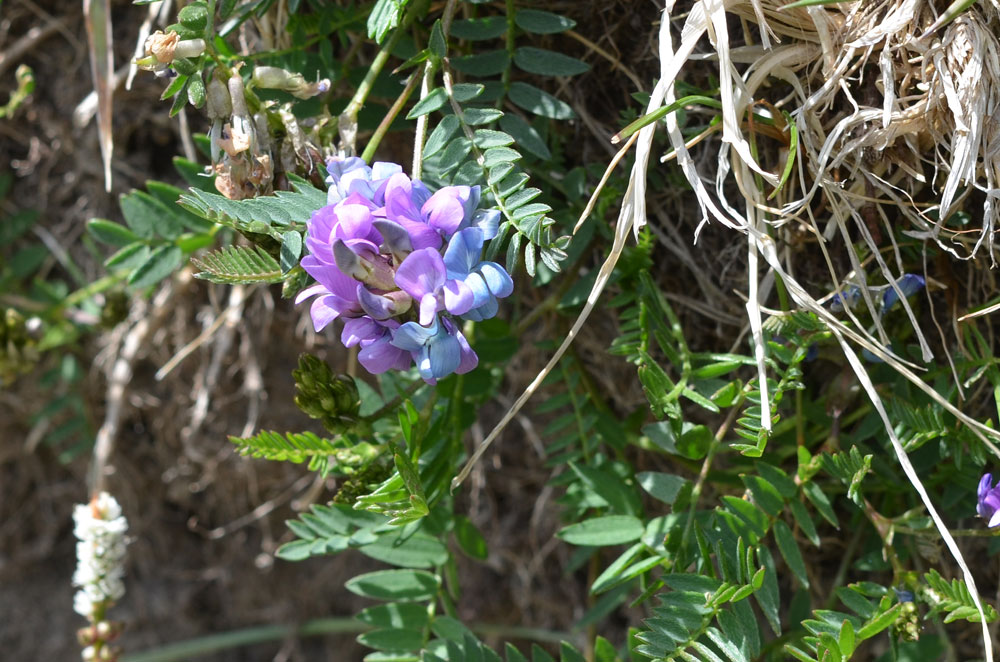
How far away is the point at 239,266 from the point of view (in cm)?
84

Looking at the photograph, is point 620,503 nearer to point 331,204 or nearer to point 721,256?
point 721,256

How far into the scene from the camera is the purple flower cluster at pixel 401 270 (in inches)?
30.4

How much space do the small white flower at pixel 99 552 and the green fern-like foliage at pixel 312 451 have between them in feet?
1.31

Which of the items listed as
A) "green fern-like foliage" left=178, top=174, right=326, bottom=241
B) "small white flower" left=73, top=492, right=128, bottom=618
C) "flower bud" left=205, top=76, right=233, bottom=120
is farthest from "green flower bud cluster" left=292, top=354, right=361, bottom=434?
"small white flower" left=73, top=492, right=128, bottom=618

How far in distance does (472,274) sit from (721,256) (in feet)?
1.50

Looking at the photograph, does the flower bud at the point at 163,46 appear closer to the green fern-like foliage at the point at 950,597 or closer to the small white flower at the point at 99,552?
the small white flower at the point at 99,552

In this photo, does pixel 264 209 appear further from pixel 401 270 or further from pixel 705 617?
pixel 705 617

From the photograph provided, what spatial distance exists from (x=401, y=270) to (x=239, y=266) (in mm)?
179

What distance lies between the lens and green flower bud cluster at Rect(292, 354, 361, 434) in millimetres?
937

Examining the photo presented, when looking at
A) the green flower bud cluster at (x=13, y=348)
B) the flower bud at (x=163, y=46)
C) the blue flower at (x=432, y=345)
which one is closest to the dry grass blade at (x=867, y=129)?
the blue flower at (x=432, y=345)

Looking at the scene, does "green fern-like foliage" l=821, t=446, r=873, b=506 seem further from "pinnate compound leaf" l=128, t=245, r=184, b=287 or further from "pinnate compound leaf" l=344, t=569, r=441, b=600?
"pinnate compound leaf" l=128, t=245, r=184, b=287

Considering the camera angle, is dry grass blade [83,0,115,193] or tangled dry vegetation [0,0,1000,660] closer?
tangled dry vegetation [0,0,1000,660]

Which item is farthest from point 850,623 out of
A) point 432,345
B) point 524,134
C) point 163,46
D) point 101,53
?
point 101,53

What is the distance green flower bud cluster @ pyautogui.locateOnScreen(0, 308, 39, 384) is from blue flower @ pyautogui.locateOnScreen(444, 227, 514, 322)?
1034 mm
